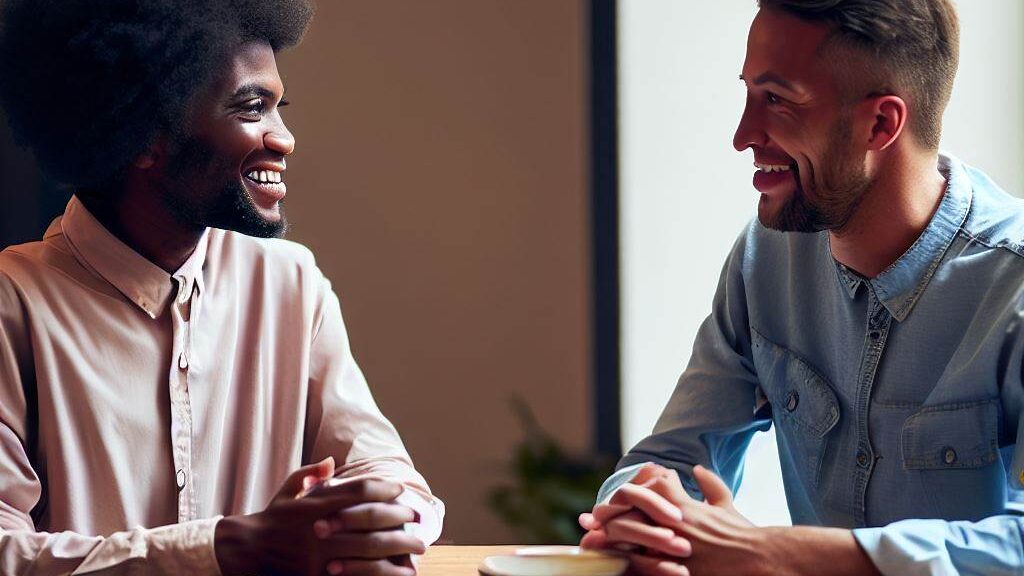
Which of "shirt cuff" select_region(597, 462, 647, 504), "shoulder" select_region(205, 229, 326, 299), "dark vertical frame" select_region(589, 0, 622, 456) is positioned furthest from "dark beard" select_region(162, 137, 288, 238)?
"dark vertical frame" select_region(589, 0, 622, 456)

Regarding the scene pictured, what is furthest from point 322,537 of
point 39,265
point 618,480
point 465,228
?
point 465,228

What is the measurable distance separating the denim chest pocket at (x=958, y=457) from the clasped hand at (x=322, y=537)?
0.72 m

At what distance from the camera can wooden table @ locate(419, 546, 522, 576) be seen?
1.70 metres

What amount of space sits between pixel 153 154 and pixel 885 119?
3.56 feet

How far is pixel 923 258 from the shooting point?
1815mm

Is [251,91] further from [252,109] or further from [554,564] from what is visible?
[554,564]

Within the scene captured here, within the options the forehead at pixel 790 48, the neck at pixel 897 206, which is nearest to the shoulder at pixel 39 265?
the forehead at pixel 790 48

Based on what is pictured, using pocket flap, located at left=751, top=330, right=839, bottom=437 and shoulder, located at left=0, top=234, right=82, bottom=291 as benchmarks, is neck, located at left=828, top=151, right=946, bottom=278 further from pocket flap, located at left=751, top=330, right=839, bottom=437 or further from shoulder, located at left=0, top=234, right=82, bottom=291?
shoulder, located at left=0, top=234, right=82, bottom=291

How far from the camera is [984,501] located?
1743 mm

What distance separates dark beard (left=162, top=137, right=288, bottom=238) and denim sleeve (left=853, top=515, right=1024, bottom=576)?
100cm

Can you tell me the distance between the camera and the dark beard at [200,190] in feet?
6.20

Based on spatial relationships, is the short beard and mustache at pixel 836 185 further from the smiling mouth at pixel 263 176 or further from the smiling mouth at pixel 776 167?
the smiling mouth at pixel 263 176

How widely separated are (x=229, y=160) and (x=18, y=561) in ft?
2.14

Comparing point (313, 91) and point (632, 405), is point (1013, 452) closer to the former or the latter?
point (632, 405)
